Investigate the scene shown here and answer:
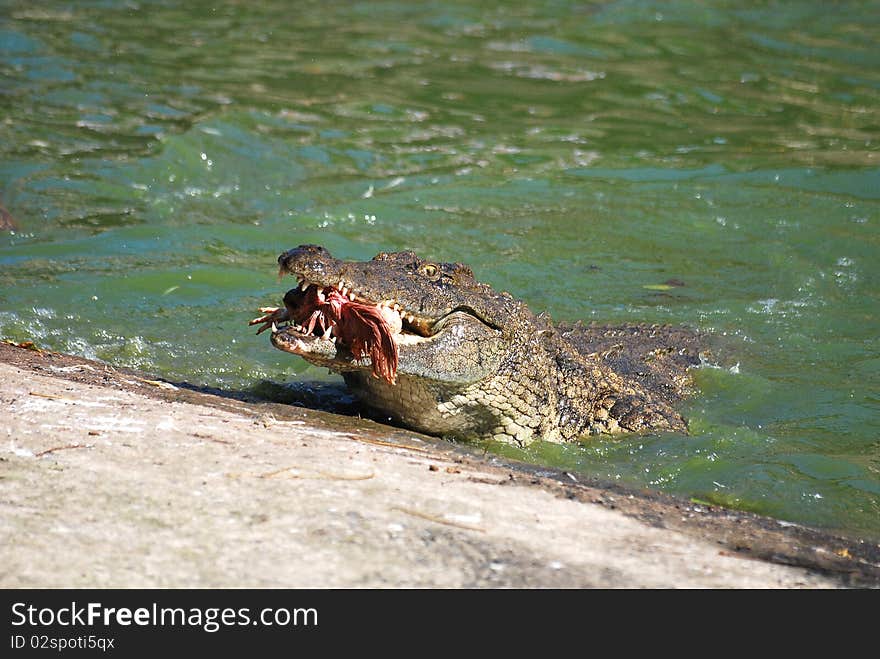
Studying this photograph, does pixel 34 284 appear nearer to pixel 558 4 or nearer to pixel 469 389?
pixel 469 389

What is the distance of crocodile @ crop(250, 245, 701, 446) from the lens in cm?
514

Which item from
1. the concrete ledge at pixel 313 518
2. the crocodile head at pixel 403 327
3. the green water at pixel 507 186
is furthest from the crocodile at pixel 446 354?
Answer: the concrete ledge at pixel 313 518

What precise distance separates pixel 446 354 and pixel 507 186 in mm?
6687

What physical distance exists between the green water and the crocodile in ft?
0.74

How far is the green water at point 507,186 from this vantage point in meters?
7.30

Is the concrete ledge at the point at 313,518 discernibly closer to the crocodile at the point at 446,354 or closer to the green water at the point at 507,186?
the crocodile at the point at 446,354

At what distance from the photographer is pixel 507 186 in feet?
39.2

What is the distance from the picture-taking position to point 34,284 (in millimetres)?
8672

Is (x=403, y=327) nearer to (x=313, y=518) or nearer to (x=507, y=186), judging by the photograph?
(x=313, y=518)

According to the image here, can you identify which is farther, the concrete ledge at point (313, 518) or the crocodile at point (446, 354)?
the crocodile at point (446, 354)

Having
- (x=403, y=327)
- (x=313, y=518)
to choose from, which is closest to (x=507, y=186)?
(x=403, y=327)

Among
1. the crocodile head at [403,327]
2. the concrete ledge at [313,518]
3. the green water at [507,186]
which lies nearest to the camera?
the concrete ledge at [313,518]

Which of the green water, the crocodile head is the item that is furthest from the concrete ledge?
the green water

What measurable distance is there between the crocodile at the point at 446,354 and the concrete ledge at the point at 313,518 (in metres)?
0.40
